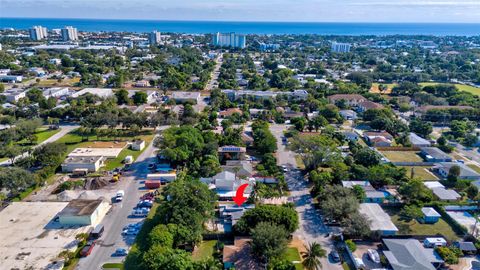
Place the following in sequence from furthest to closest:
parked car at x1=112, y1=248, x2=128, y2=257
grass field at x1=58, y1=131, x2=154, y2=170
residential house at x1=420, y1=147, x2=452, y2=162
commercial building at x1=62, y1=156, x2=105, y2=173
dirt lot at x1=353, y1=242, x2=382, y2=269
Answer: residential house at x1=420, y1=147, x2=452, y2=162
grass field at x1=58, y1=131, x2=154, y2=170
commercial building at x1=62, y1=156, x2=105, y2=173
parked car at x1=112, y1=248, x2=128, y2=257
dirt lot at x1=353, y1=242, x2=382, y2=269

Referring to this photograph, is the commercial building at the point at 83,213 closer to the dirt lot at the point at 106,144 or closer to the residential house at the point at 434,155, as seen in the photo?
the dirt lot at the point at 106,144

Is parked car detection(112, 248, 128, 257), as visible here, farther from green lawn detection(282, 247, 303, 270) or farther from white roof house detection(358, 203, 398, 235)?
white roof house detection(358, 203, 398, 235)

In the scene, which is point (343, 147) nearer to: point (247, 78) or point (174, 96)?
point (174, 96)

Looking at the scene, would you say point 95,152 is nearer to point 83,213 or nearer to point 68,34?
point 83,213

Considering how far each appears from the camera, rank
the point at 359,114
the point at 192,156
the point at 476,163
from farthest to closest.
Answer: the point at 359,114, the point at 476,163, the point at 192,156

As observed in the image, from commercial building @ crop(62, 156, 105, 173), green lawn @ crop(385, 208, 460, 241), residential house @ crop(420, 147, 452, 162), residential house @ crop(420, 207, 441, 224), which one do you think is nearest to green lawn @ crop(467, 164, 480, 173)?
residential house @ crop(420, 147, 452, 162)

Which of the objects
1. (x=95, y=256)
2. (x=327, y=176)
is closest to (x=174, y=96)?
(x=327, y=176)
